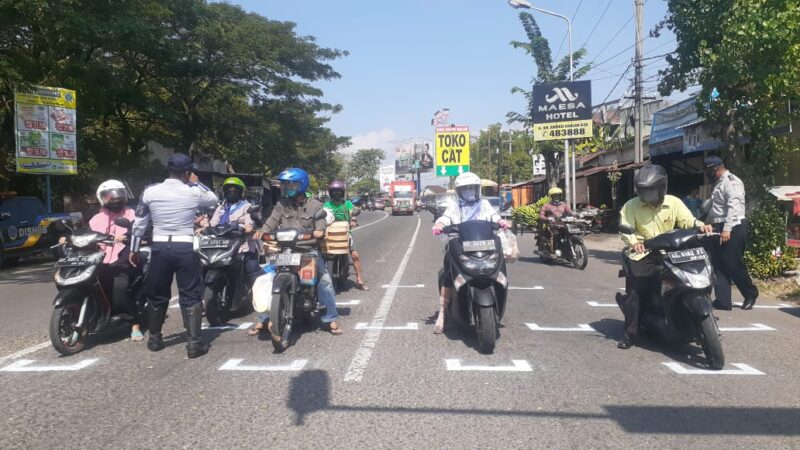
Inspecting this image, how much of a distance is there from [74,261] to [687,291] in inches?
212

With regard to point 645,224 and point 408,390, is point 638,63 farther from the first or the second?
point 408,390

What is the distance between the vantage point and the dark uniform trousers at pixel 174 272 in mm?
5367

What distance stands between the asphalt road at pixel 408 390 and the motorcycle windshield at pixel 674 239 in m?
0.99

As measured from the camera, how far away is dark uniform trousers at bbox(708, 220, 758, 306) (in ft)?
24.6

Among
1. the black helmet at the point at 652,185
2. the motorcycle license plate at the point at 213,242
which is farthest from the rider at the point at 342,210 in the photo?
the black helmet at the point at 652,185

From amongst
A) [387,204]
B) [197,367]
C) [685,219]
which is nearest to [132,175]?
[197,367]

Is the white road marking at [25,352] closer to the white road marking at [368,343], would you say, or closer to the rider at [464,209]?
the white road marking at [368,343]

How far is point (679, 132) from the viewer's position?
59.3 feet

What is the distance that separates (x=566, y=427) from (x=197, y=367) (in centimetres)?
306

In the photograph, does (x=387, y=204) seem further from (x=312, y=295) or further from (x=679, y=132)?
(x=312, y=295)

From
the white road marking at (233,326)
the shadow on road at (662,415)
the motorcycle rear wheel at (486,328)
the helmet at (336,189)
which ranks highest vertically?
the helmet at (336,189)

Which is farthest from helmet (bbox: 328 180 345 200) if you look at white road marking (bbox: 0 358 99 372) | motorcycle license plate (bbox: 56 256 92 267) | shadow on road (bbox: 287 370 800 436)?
shadow on road (bbox: 287 370 800 436)

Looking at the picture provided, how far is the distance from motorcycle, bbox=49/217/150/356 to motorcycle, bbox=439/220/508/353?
125 inches

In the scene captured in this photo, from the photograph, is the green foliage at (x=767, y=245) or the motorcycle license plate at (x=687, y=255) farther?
the green foliage at (x=767, y=245)
